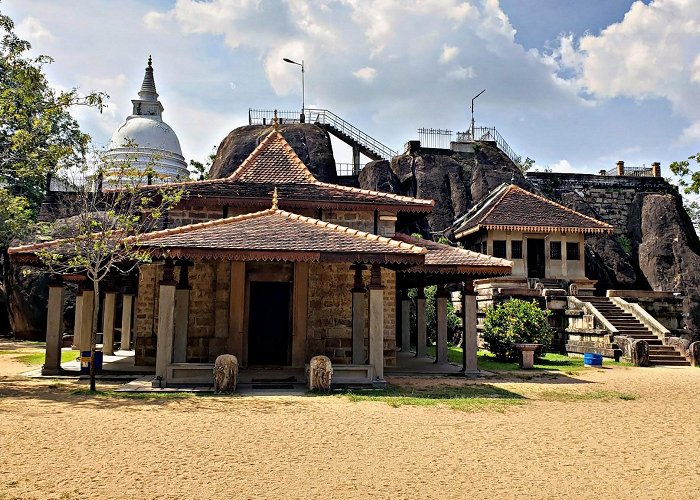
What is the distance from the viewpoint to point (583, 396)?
37.7ft

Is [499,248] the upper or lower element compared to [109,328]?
upper

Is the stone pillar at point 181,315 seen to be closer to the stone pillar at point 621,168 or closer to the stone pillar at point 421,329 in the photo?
the stone pillar at point 421,329

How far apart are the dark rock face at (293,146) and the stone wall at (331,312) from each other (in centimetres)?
2034

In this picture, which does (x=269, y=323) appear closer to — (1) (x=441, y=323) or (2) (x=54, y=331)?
(1) (x=441, y=323)

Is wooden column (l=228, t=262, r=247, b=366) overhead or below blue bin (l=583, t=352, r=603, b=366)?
overhead

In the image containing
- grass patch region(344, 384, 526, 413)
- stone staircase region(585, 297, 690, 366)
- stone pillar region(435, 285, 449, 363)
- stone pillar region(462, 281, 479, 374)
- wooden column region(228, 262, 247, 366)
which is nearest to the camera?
grass patch region(344, 384, 526, 413)

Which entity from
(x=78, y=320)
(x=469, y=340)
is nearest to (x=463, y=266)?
(x=469, y=340)

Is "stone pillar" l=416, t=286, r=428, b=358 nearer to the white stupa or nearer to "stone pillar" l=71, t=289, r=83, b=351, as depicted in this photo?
"stone pillar" l=71, t=289, r=83, b=351

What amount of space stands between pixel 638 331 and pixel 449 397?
12929mm

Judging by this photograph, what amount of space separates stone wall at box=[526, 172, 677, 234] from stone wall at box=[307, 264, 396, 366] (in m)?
25.8

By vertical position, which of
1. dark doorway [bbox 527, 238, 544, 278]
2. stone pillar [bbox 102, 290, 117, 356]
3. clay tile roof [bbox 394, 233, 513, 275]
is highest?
dark doorway [bbox 527, 238, 544, 278]

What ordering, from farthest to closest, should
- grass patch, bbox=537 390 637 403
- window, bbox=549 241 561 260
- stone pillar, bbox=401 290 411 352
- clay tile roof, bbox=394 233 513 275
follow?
window, bbox=549 241 561 260 < stone pillar, bbox=401 290 411 352 < clay tile roof, bbox=394 233 513 275 < grass patch, bbox=537 390 637 403

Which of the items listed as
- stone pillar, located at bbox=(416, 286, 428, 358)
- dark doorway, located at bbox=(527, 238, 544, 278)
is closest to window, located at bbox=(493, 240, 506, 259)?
dark doorway, located at bbox=(527, 238, 544, 278)

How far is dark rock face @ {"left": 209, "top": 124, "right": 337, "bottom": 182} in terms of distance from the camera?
3541 centimetres
